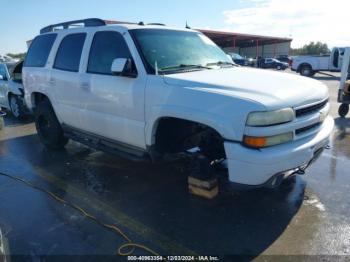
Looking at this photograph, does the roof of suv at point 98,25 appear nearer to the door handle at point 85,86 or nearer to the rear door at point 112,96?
the rear door at point 112,96

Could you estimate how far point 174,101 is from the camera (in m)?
3.55

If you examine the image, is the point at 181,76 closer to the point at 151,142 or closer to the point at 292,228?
the point at 151,142

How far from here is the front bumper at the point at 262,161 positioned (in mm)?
3049

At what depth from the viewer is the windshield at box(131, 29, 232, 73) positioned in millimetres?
3982

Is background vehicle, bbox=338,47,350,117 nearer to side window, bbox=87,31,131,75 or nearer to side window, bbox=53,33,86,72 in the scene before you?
side window, bbox=87,31,131,75

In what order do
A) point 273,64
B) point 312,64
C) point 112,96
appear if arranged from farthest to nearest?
1. point 273,64
2. point 312,64
3. point 112,96

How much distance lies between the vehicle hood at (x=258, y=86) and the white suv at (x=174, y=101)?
0.04 feet

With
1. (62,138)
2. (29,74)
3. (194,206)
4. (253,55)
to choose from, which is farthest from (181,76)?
(253,55)

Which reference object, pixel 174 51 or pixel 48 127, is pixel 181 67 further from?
pixel 48 127

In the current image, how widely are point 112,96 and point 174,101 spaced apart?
114 cm

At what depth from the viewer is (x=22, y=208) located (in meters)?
4.00

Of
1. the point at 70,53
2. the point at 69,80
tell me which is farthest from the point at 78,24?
the point at 69,80

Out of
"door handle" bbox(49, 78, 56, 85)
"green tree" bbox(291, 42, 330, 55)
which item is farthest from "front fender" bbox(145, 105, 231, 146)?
"green tree" bbox(291, 42, 330, 55)

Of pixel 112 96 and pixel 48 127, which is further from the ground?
pixel 112 96
